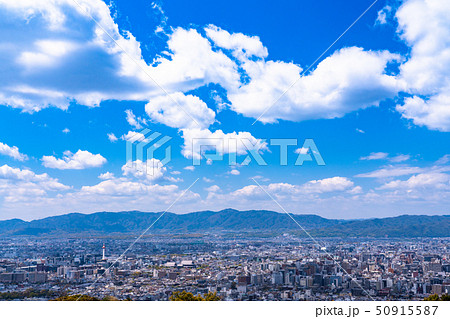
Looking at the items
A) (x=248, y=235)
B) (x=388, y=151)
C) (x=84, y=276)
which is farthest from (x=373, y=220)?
(x=84, y=276)

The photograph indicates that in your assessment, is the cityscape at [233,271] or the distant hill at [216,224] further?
the distant hill at [216,224]

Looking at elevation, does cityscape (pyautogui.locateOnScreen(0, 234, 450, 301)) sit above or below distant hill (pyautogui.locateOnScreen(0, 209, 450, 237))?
below

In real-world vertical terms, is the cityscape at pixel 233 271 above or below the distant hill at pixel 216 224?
below

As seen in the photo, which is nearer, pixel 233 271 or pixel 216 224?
pixel 233 271

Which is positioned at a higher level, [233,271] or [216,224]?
[216,224]
